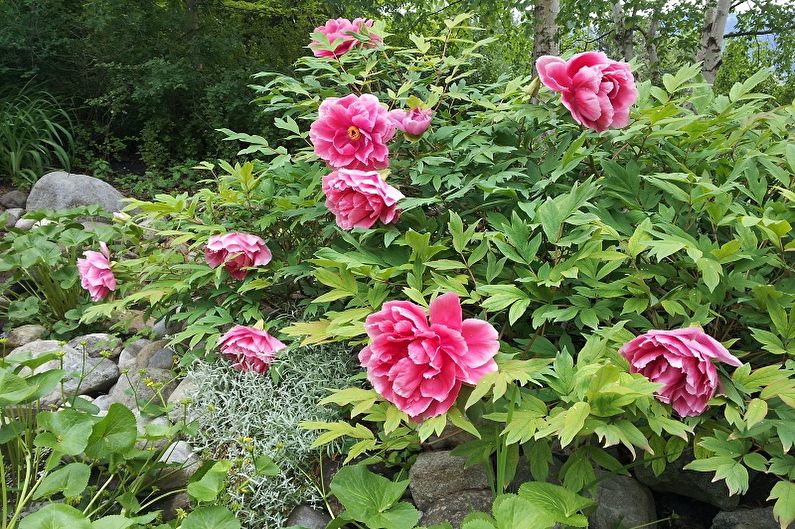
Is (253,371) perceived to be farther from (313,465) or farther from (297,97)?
(297,97)

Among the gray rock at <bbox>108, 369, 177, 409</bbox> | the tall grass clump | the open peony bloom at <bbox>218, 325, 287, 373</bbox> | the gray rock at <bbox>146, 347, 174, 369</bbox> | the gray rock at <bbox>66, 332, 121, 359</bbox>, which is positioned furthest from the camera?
the tall grass clump

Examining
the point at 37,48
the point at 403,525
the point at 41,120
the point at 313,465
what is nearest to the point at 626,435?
the point at 403,525

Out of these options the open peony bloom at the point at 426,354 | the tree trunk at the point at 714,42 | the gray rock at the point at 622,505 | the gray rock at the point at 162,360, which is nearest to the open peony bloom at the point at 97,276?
the gray rock at the point at 162,360

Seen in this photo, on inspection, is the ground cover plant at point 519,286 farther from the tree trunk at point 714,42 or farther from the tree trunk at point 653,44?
the tree trunk at point 653,44

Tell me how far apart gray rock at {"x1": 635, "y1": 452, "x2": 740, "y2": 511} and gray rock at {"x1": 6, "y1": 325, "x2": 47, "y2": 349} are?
263cm

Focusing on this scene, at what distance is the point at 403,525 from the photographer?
4.18 feet

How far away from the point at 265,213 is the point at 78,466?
1012 millimetres

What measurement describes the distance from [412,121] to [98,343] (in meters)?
1.64

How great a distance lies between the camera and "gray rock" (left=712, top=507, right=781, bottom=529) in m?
1.45

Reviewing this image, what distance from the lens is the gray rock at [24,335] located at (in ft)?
9.45

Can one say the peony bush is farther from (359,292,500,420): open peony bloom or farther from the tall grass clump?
the tall grass clump

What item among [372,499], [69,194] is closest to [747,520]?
[372,499]

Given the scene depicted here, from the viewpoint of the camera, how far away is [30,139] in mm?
5312

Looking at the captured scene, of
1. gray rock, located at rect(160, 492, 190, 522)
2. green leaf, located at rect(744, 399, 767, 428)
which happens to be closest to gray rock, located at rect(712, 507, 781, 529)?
green leaf, located at rect(744, 399, 767, 428)
